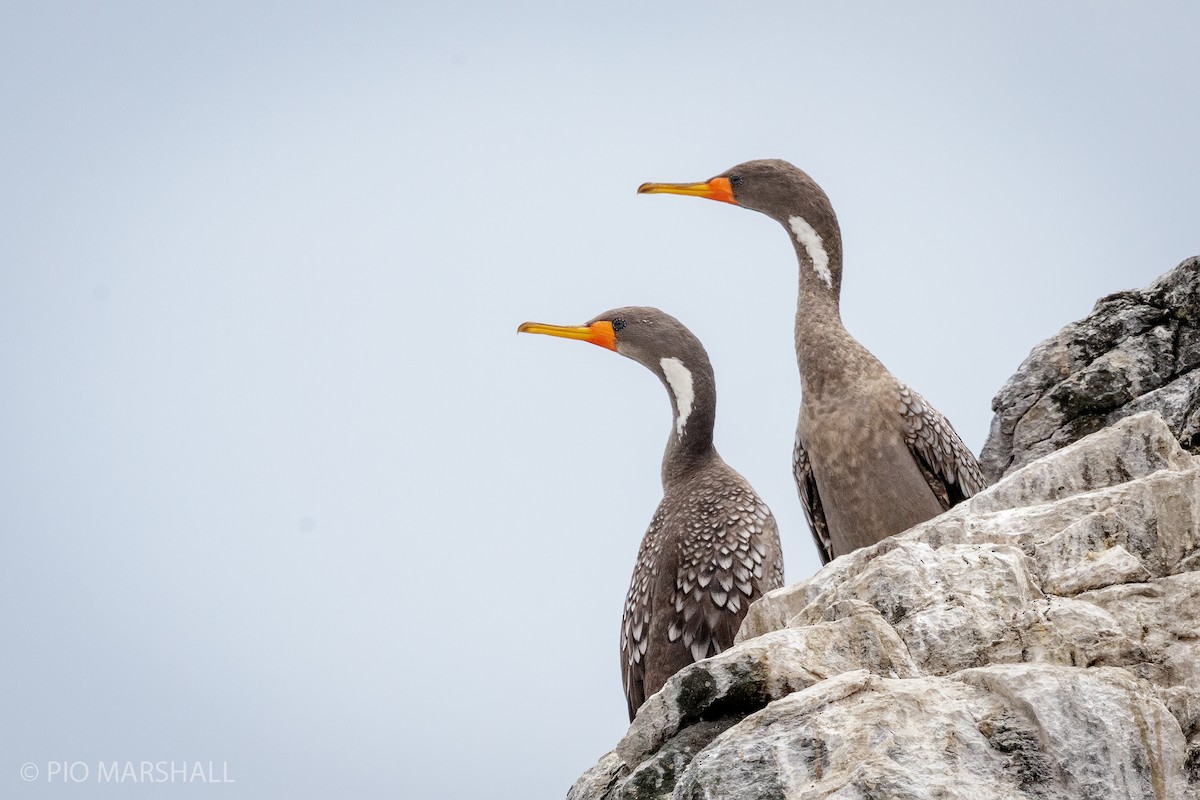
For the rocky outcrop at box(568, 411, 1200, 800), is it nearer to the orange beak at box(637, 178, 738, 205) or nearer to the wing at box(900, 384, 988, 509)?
the wing at box(900, 384, 988, 509)

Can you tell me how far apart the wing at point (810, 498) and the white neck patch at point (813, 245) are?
1131mm

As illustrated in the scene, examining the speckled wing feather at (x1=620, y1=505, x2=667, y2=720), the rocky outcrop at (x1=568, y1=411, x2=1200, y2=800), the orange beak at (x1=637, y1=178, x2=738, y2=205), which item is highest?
the orange beak at (x1=637, y1=178, x2=738, y2=205)

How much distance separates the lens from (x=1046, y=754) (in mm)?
3465

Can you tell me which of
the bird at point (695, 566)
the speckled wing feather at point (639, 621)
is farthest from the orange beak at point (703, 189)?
the speckled wing feather at point (639, 621)

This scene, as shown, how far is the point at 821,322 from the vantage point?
8.33 meters

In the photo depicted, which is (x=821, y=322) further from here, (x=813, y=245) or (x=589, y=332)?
(x=589, y=332)

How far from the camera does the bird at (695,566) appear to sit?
8008 millimetres

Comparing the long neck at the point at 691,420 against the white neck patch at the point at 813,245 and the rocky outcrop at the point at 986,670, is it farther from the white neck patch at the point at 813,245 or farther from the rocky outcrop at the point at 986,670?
the rocky outcrop at the point at 986,670

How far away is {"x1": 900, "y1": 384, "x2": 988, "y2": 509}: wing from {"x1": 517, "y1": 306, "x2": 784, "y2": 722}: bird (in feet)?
3.63

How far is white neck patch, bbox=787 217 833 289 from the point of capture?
8.71 m

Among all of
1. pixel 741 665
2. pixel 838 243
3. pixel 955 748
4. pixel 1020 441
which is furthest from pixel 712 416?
pixel 955 748

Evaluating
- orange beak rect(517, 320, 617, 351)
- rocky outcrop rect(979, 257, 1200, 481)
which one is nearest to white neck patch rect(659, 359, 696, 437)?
orange beak rect(517, 320, 617, 351)

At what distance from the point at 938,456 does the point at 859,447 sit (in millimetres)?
492

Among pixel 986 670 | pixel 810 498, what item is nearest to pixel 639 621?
pixel 810 498
